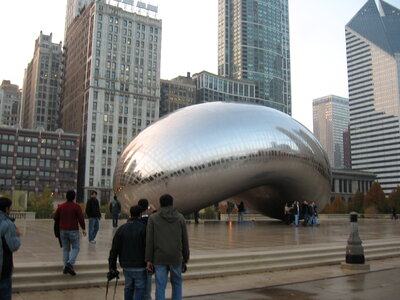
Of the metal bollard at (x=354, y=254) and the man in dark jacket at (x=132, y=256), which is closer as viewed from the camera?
the man in dark jacket at (x=132, y=256)

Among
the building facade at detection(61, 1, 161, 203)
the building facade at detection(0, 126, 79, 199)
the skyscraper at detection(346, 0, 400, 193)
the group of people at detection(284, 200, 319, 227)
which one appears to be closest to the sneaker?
the group of people at detection(284, 200, 319, 227)

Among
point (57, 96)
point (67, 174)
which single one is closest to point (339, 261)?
point (67, 174)

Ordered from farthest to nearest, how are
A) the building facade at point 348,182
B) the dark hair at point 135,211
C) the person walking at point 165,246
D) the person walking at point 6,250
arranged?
1. the building facade at point 348,182
2. the dark hair at point 135,211
3. the person walking at point 165,246
4. the person walking at point 6,250

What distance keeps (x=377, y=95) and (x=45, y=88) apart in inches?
5487

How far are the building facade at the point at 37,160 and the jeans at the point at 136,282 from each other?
96257 millimetres

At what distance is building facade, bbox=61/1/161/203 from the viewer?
108 meters

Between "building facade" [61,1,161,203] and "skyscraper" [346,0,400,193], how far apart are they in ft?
366

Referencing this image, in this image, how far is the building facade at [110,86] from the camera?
108 meters

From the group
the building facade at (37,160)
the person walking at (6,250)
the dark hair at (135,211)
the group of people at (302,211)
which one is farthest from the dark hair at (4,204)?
the building facade at (37,160)

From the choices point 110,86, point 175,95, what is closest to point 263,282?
point 110,86

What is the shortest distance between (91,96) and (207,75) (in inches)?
2468

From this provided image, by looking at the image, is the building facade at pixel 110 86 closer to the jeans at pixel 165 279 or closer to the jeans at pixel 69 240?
the jeans at pixel 69 240

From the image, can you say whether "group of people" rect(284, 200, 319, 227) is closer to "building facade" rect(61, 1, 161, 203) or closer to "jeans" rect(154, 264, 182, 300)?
"jeans" rect(154, 264, 182, 300)

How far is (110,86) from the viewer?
113 metres
